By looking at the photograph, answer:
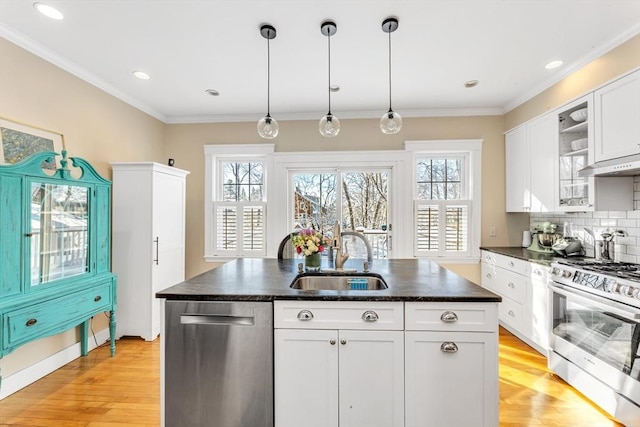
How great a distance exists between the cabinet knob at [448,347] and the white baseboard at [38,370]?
10.1 ft

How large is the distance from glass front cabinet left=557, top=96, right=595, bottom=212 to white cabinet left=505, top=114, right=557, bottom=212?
86 mm

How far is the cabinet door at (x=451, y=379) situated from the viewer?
1.54 metres

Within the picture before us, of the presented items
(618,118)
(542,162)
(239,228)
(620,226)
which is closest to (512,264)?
(620,226)

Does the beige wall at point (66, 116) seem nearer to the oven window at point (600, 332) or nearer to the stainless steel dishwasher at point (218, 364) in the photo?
the stainless steel dishwasher at point (218, 364)

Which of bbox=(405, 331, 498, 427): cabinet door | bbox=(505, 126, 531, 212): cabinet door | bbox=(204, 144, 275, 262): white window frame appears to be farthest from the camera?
bbox=(204, 144, 275, 262): white window frame

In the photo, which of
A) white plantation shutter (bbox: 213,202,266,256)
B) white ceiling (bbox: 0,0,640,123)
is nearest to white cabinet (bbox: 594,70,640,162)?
white ceiling (bbox: 0,0,640,123)

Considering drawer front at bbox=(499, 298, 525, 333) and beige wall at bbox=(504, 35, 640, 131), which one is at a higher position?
beige wall at bbox=(504, 35, 640, 131)

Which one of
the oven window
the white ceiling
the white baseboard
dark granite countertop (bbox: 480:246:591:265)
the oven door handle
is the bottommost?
the white baseboard

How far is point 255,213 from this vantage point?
430cm

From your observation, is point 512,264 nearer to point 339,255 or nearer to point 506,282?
point 506,282

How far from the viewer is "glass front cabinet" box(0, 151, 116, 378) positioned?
2020mm

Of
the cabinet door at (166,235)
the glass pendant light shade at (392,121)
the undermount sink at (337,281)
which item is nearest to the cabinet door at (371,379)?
the undermount sink at (337,281)

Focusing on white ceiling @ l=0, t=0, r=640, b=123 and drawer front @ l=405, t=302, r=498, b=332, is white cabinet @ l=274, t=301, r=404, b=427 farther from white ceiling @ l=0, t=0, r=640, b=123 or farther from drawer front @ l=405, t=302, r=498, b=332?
white ceiling @ l=0, t=0, r=640, b=123

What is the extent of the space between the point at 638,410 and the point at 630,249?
1336mm
